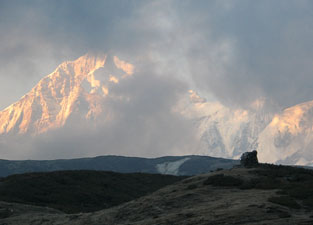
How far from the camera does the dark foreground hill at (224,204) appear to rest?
26486 millimetres

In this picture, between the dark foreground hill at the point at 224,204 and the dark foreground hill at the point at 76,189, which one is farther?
the dark foreground hill at the point at 76,189

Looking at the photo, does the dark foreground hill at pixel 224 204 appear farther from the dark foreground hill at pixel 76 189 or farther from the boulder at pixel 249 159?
the dark foreground hill at pixel 76 189

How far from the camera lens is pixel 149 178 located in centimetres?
10788

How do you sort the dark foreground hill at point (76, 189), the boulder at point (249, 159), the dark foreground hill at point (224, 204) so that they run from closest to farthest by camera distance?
the dark foreground hill at point (224, 204) < the boulder at point (249, 159) < the dark foreground hill at point (76, 189)

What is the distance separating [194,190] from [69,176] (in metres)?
58.9

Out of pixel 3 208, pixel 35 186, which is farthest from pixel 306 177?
pixel 35 186

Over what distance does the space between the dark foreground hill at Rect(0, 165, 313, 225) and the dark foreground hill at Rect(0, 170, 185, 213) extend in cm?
2357

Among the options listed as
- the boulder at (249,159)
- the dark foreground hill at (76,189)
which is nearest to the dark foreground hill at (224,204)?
the boulder at (249,159)

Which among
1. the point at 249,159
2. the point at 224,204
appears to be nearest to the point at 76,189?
the point at 249,159

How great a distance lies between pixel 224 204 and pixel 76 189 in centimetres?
5642

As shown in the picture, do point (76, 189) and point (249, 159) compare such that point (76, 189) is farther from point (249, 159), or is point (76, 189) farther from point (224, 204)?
point (224, 204)

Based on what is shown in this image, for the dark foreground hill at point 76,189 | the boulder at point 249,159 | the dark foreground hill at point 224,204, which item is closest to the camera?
the dark foreground hill at point 224,204

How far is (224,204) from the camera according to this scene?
3045 centimetres

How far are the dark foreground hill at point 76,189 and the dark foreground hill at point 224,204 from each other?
928 inches
